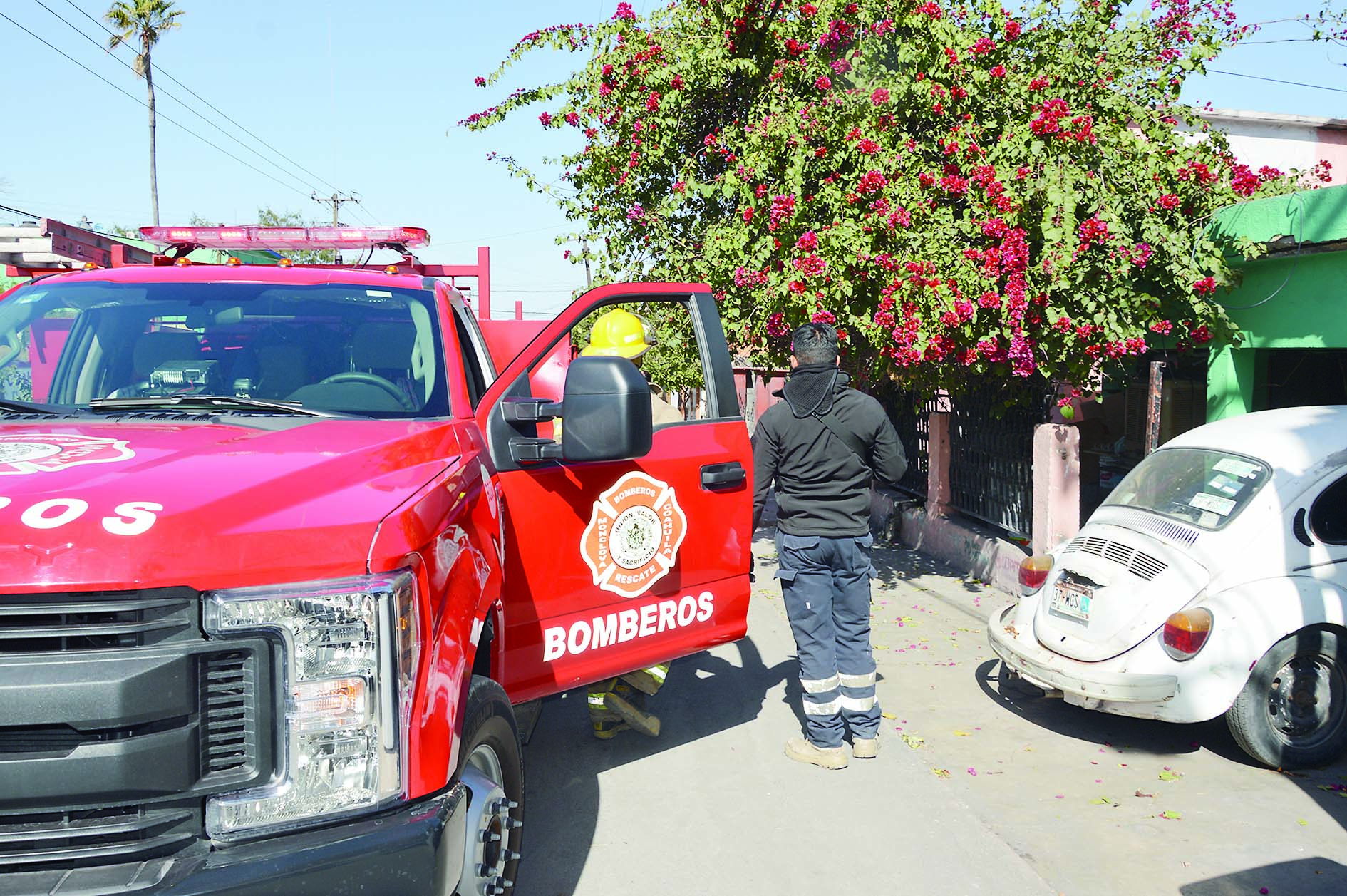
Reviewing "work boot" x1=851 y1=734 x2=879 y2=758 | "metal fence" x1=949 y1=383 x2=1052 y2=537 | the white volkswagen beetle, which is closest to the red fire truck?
"work boot" x1=851 y1=734 x2=879 y2=758

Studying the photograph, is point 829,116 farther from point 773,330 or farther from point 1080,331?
point 1080,331

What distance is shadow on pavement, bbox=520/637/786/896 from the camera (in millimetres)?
4055

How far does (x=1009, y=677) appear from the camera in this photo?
649cm

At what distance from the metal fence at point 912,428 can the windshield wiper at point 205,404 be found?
33.0 ft

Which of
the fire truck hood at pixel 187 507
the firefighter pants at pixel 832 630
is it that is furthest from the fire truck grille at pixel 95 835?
the firefighter pants at pixel 832 630

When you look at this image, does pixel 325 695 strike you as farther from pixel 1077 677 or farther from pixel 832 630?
pixel 1077 677

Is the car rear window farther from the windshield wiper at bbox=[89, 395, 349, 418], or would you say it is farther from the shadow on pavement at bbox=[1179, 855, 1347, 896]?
the windshield wiper at bbox=[89, 395, 349, 418]

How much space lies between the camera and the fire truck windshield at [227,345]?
11.4 ft

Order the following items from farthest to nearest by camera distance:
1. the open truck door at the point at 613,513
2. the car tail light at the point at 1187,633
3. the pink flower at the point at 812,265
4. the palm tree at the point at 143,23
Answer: the palm tree at the point at 143,23 < the pink flower at the point at 812,265 < the car tail light at the point at 1187,633 < the open truck door at the point at 613,513

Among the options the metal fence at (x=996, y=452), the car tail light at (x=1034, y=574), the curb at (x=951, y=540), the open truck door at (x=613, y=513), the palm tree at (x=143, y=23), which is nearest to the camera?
the open truck door at (x=613, y=513)

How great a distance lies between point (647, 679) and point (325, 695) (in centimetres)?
299

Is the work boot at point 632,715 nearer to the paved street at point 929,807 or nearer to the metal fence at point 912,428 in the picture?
the paved street at point 929,807

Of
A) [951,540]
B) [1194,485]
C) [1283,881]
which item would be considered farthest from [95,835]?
[951,540]

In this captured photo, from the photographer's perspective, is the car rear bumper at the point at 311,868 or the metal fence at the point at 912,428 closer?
the car rear bumper at the point at 311,868
